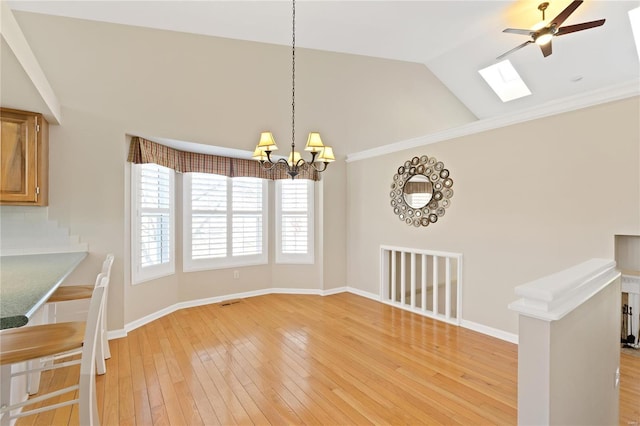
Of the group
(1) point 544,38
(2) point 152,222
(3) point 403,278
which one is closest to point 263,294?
(2) point 152,222

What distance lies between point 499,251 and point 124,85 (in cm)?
457

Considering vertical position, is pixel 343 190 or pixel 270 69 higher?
pixel 270 69

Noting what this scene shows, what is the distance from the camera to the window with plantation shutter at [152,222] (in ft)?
11.8

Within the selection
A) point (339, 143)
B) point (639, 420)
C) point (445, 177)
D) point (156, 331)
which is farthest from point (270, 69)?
point (639, 420)

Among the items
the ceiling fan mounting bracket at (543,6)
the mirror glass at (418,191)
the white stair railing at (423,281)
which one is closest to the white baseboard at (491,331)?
the white stair railing at (423,281)

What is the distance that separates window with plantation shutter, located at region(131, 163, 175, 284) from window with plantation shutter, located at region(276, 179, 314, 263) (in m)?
1.66

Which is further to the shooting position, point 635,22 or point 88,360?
point 635,22

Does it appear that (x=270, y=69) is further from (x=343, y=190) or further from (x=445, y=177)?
(x=445, y=177)

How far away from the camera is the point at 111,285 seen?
329 centimetres

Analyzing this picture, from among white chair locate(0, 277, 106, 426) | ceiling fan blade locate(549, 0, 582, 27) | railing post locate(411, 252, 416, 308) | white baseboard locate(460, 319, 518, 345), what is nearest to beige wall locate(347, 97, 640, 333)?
white baseboard locate(460, 319, 518, 345)

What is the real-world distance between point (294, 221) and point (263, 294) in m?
1.31

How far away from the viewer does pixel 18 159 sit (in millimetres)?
2691

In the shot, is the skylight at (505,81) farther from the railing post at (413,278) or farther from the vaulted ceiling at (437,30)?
the railing post at (413,278)

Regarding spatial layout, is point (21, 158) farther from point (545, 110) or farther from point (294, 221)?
point (545, 110)
